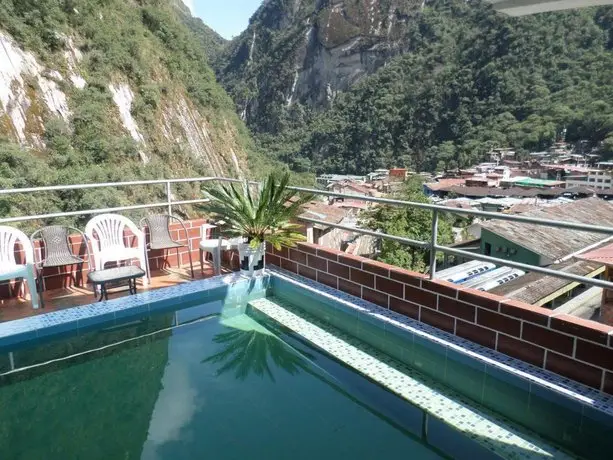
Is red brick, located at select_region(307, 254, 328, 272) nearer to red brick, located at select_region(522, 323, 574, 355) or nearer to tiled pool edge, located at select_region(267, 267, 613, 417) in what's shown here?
tiled pool edge, located at select_region(267, 267, 613, 417)

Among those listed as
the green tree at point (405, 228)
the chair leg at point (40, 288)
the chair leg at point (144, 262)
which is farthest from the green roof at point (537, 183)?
the chair leg at point (40, 288)

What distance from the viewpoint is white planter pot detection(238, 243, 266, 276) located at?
4418 millimetres

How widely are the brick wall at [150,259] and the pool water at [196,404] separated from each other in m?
1.07

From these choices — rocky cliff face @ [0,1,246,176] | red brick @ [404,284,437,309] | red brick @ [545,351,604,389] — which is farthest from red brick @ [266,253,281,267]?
rocky cliff face @ [0,1,246,176]

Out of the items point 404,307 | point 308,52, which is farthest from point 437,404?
point 308,52

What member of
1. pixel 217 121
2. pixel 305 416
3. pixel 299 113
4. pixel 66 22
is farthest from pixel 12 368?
pixel 299 113

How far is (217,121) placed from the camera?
36.3 metres

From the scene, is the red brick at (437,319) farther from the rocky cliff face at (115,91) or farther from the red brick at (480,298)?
the rocky cliff face at (115,91)

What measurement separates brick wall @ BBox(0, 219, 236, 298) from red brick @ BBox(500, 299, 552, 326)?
331cm

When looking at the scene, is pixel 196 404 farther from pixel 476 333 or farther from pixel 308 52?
pixel 308 52

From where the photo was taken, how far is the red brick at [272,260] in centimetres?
477

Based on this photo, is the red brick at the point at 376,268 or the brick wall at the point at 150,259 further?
the brick wall at the point at 150,259

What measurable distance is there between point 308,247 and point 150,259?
1.82 m

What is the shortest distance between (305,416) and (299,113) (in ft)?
323
